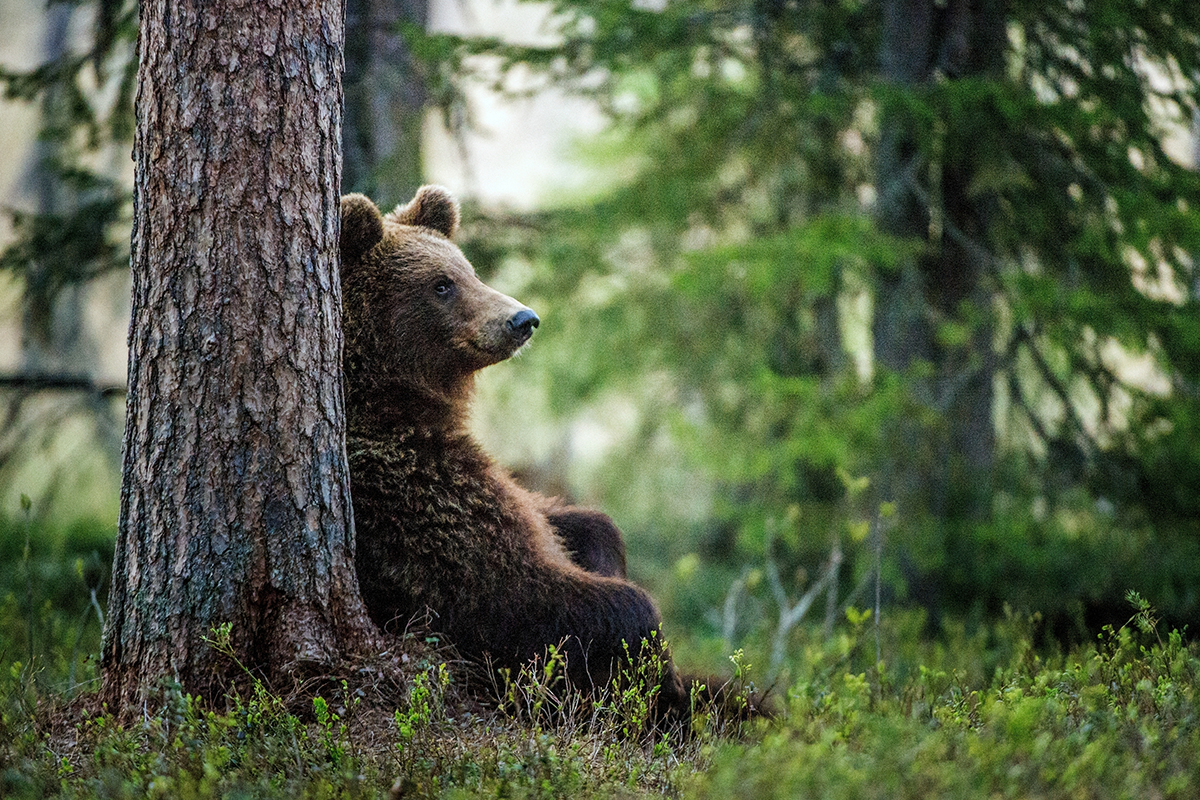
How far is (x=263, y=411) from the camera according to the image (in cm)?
304

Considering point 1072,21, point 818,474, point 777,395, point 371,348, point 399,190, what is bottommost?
point 818,474

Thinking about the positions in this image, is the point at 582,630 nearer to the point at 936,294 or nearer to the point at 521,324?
the point at 521,324

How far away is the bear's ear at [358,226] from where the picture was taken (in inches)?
148

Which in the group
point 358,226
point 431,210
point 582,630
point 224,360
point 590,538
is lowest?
point 582,630

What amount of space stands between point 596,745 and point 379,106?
4942 millimetres

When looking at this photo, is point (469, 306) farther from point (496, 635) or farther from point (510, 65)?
point (510, 65)

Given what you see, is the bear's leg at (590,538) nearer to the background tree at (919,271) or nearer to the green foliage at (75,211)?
the background tree at (919,271)

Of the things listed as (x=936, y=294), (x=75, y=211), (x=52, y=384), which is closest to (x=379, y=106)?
(x=75, y=211)

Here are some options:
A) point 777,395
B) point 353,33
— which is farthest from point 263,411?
point 353,33

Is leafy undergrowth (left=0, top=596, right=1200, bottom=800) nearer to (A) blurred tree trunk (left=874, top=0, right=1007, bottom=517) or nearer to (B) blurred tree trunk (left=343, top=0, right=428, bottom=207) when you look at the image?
(A) blurred tree trunk (left=874, top=0, right=1007, bottom=517)

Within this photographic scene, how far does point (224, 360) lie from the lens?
3006 millimetres

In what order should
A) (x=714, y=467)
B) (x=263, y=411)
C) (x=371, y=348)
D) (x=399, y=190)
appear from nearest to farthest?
1. (x=263, y=411)
2. (x=371, y=348)
3. (x=399, y=190)
4. (x=714, y=467)

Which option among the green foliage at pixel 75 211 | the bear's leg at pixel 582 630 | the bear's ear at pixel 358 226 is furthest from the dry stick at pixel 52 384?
the bear's leg at pixel 582 630

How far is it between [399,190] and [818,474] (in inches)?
213
